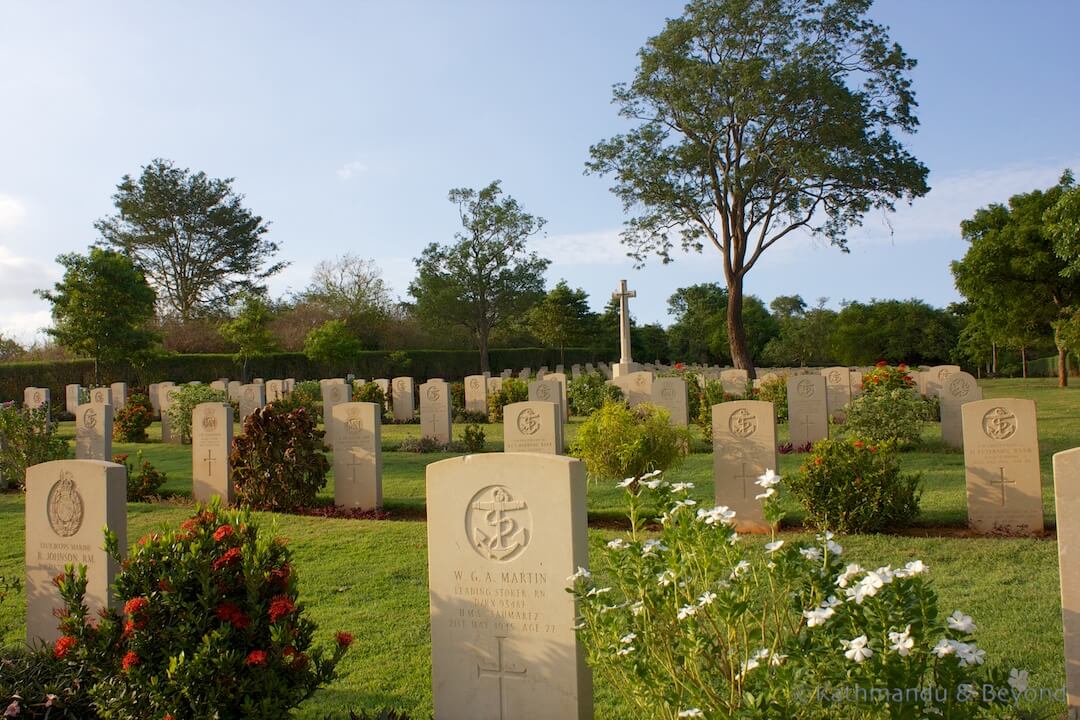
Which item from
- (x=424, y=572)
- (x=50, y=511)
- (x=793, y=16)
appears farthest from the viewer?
(x=793, y=16)

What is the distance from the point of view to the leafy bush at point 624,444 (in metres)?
9.59

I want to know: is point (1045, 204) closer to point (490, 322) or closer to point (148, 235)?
point (490, 322)

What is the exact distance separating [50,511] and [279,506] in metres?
5.02

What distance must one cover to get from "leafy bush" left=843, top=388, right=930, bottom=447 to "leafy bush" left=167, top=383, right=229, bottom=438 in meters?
13.1

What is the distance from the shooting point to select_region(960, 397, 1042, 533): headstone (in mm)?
7316

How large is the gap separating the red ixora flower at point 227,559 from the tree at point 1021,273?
29861 mm

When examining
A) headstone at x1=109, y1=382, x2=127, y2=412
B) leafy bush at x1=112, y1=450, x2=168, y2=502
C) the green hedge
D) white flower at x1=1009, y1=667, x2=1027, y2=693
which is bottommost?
leafy bush at x1=112, y1=450, x2=168, y2=502

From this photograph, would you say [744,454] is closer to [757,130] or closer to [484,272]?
[757,130]

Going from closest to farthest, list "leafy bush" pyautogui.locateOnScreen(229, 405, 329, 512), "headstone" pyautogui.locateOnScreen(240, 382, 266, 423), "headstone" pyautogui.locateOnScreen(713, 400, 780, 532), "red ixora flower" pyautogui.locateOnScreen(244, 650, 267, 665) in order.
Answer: "red ixora flower" pyautogui.locateOnScreen(244, 650, 267, 665), "headstone" pyautogui.locateOnScreen(713, 400, 780, 532), "leafy bush" pyautogui.locateOnScreen(229, 405, 329, 512), "headstone" pyautogui.locateOnScreen(240, 382, 266, 423)

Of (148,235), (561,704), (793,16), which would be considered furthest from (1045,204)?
(148,235)

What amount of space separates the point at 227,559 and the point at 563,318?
1418 inches

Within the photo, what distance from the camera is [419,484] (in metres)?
11.1

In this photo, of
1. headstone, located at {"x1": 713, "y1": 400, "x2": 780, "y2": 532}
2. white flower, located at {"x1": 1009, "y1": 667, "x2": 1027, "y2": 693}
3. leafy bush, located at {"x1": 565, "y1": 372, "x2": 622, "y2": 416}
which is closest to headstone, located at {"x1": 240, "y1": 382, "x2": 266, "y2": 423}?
leafy bush, located at {"x1": 565, "y1": 372, "x2": 622, "y2": 416}

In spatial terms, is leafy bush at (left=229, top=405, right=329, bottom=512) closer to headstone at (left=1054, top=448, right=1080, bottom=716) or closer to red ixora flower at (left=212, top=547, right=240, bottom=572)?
red ixora flower at (left=212, top=547, right=240, bottom=572)
